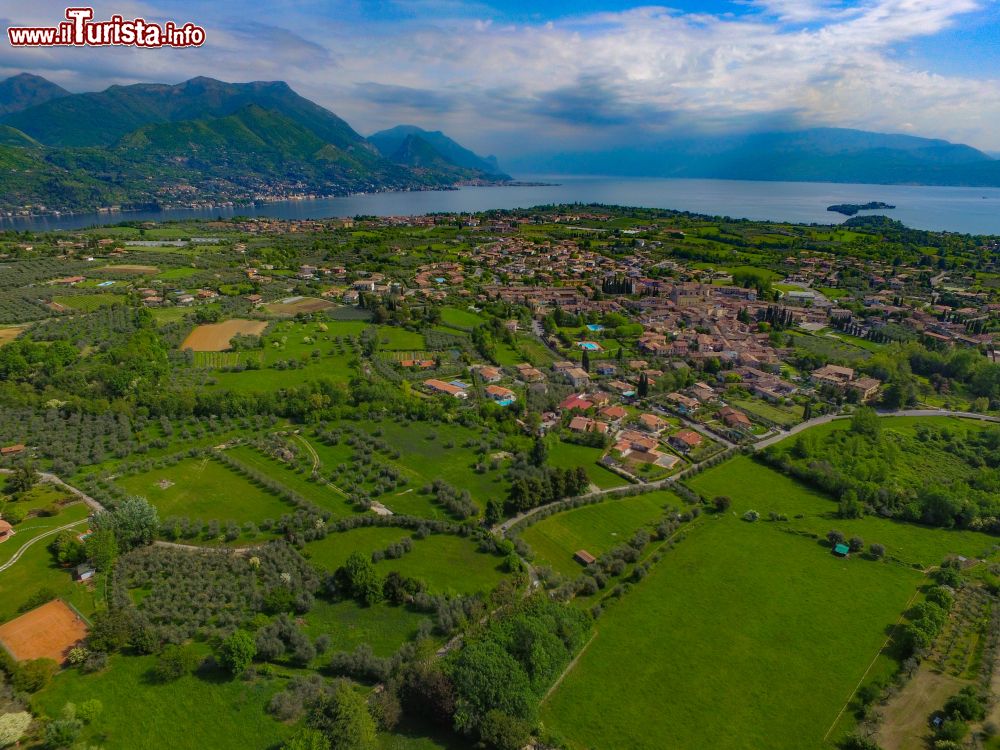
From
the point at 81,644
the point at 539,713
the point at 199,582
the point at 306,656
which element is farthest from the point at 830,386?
the point at 81,644

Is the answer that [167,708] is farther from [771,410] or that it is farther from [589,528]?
[771,410]

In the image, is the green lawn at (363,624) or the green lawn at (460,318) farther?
the green lawn at (460,318)

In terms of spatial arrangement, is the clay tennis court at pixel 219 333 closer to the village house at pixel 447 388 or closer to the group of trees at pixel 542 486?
the village house at pixel 447 388

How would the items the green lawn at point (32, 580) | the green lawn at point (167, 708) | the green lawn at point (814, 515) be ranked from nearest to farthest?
the green lawn at point (167, 708), the green lawn at point (32, 580), the green lawn at point (814, 515)

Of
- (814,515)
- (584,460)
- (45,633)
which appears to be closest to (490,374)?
(584,460)

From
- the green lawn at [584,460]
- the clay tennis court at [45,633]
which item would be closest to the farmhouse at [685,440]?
the green lawn at [584,460]

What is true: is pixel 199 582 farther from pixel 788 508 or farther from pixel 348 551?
pixel 788 508
